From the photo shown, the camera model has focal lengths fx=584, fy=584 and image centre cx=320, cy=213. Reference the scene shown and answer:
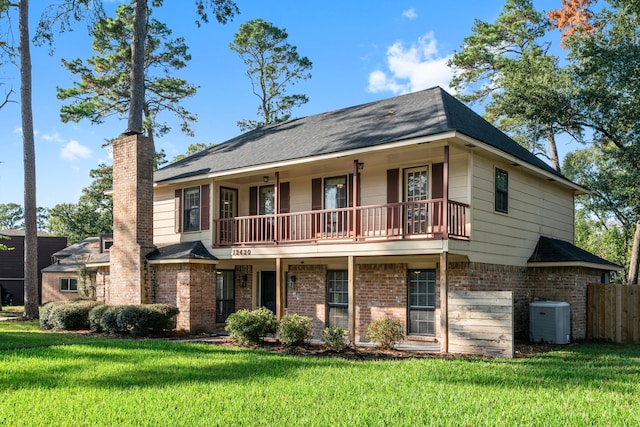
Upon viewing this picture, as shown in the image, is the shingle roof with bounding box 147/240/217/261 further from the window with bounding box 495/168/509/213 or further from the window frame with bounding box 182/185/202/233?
the window with bounding box 495/168/509/213

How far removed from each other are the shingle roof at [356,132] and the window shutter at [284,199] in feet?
3.95

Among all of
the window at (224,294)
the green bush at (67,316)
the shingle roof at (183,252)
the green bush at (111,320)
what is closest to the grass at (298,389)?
the green bush at (111,320)

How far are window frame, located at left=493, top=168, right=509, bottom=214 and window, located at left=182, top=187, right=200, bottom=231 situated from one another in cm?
933

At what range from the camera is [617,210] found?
Result: 25.0 meters

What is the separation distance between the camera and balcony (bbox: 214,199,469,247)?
44.4 ft

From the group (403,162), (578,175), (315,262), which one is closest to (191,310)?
(315,262)

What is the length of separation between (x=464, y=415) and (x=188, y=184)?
14.2 m

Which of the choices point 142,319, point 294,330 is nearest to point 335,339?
point 294,330

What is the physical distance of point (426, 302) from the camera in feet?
49.9

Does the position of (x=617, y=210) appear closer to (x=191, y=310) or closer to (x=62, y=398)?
(x=191, y=310)

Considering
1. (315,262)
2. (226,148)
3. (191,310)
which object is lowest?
(191,310)

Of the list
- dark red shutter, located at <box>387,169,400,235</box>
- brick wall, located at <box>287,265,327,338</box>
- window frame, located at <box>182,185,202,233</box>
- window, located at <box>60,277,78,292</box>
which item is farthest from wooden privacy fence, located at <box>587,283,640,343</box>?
window, located at <box>60,277,78,292</box>

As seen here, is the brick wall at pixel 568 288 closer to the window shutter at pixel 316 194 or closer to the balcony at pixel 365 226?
the balcony at pixel 365 226

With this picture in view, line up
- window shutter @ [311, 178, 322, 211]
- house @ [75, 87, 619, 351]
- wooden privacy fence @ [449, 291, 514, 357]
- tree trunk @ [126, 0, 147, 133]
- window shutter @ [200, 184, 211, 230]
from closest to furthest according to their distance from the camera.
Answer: wooden privacy fence @ [449, 291, 514, 357], house @ [75, 87, 619, 351], window shutter @ [311, 178, 322, 211], window shutter @ [200, 184, 211, 230], tree trunk @ [126, 0, 147, 133]
